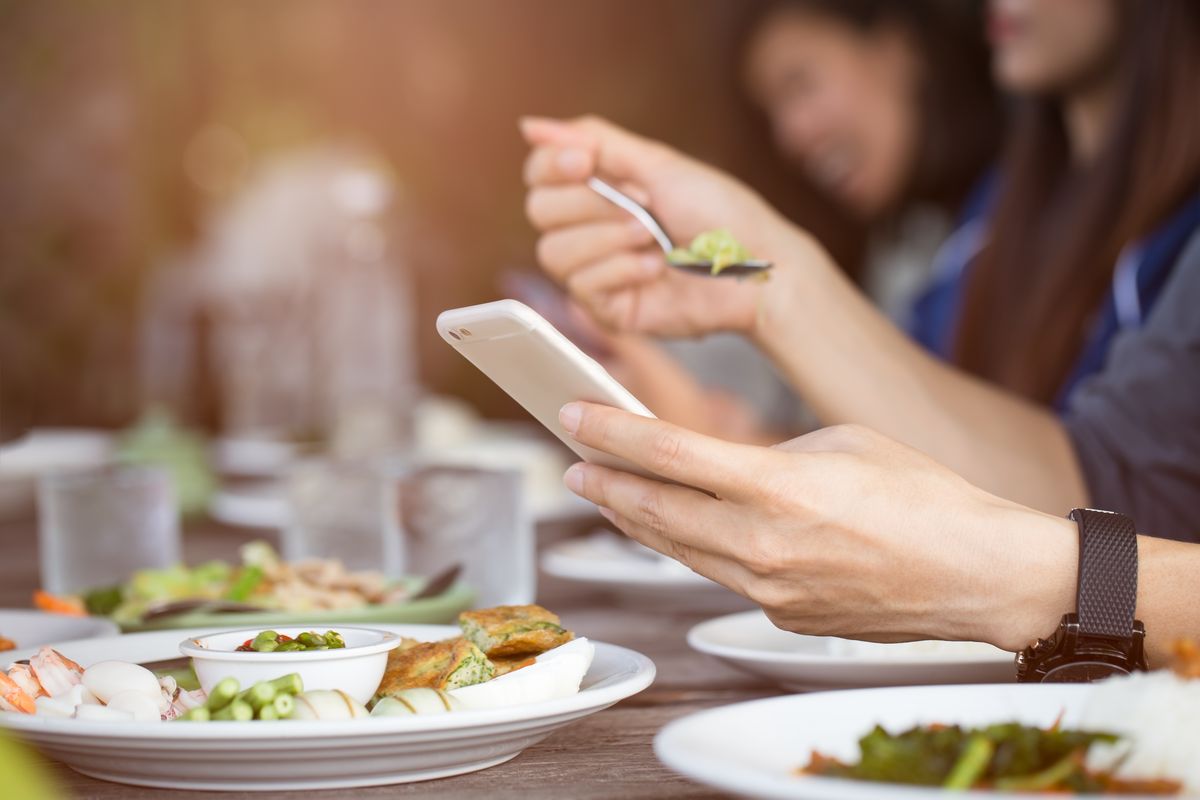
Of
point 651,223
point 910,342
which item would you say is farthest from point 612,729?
point 910,342

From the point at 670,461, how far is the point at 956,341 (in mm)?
1857

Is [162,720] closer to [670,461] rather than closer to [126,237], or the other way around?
[670,461]

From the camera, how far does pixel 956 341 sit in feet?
8.01

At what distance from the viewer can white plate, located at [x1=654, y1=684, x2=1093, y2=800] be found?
50 cm

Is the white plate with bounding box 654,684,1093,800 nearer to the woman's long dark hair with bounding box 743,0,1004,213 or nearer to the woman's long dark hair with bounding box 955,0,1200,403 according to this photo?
the woman's long dark hair with bounding box 955,0,1200,403

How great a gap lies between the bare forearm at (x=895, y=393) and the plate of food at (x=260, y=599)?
1.76 ft

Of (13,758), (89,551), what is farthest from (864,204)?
(13,758)

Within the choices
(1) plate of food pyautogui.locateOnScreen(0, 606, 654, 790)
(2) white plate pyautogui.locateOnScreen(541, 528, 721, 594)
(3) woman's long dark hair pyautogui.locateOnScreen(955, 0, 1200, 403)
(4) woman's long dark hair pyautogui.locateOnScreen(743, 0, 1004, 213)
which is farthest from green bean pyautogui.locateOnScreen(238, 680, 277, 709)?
(4) woman's long dark hair pyautogui.locateOnScreen(743, 0, 1004, 213)

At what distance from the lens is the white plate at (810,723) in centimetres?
50

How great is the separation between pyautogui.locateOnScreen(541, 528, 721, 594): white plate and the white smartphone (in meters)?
0.56

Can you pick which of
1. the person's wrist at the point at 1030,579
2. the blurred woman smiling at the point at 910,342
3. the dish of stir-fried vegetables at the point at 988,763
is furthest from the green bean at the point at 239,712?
the blurred woman smiling at the point at 910,342

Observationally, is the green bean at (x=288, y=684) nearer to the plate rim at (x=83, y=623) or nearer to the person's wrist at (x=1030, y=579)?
the plate rim at (x=83, y=623)

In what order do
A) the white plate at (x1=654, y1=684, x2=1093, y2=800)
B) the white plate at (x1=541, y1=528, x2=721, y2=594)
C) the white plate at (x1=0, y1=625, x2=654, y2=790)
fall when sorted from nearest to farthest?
the white plate at (x1=654, y1=684, x2=1093, y2=800) < the white plate at (x1=0, y1=625, x2=654, y2=790) < the white plate at (x1=541, y1=528, x2=721, y2=594)

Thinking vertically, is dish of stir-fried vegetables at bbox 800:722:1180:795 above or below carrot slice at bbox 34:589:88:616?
above
